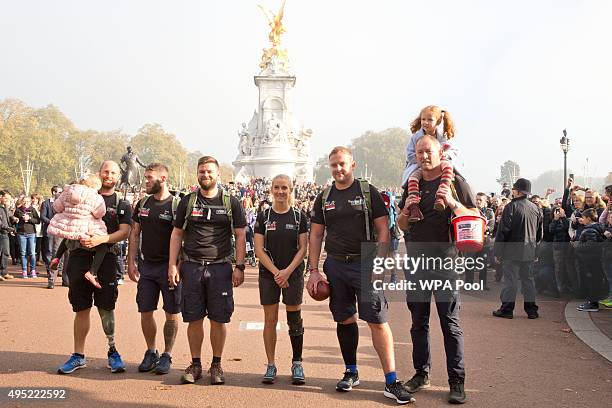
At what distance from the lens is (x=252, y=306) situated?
1001cm

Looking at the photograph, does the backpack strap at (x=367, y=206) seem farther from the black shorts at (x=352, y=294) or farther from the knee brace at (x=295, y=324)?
the knee brace at (x=295, y=324)

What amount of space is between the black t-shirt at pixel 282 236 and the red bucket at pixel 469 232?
1.58m

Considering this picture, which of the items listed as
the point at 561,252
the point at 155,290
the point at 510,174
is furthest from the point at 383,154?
the point at 155,290

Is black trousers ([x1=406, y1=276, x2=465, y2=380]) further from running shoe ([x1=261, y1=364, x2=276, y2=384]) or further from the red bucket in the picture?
running shoe ([x1=261, y1=364, x2=276, y2=384])

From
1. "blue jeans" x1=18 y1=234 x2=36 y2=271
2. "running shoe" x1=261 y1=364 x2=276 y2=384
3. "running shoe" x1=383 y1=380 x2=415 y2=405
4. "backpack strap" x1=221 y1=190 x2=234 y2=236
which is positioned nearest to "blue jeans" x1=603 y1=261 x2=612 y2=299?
"running shoe" x1=383 y1=380 x2=415 y2=405

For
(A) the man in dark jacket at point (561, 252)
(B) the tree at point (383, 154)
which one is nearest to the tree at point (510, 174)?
(A) the man in dark jacket at point (561, 252)

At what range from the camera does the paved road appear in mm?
5156

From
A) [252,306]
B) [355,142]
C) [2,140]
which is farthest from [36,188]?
[355,142]

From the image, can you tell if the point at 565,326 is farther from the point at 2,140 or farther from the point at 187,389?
the point at 2,140

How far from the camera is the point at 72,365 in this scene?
593cm

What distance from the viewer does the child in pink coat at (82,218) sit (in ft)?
19.7

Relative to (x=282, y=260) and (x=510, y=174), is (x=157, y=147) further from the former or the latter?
(x=282, y=260)

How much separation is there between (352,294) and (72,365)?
9.49ft

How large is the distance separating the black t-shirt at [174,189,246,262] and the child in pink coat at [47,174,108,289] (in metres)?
0.91
